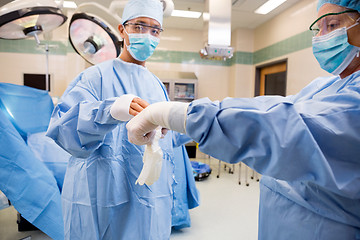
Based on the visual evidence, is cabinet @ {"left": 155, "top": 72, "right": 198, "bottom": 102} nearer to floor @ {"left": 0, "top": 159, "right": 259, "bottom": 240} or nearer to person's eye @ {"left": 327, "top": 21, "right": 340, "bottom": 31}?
floor @ {"left": 0, "top": 159, "right": 259, "bottom": 240}

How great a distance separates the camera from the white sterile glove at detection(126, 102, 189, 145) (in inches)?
21.4

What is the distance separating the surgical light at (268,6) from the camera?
3.84 metres

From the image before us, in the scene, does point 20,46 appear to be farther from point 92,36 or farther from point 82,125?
point 82,125

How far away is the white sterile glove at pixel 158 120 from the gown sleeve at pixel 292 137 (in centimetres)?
7

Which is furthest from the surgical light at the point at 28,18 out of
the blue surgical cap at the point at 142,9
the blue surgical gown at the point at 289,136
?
the blue surgical gown at the point at 289,136

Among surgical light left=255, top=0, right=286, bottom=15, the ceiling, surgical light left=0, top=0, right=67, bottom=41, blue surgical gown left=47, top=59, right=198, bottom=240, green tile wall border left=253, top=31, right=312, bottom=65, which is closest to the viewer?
blue surgical gown left=47, top=59, right=198, bottom=240

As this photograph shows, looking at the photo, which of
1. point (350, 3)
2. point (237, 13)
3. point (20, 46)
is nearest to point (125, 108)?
point (350, 3)

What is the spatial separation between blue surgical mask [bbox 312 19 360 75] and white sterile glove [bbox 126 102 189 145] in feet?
1.86

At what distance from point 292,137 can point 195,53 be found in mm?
5418

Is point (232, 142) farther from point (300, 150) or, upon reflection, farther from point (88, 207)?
point (88, 207)

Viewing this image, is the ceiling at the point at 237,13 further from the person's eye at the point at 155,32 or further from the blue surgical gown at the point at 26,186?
the blue surgical gown at the point at 26,186

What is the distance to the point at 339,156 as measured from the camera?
1.49 feet

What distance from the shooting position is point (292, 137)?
43cm

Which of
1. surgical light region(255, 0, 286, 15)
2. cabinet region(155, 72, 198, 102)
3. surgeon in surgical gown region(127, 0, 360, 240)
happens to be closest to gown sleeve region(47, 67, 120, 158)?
surgeon in surgical gown region(127, 0, 360, 240)
